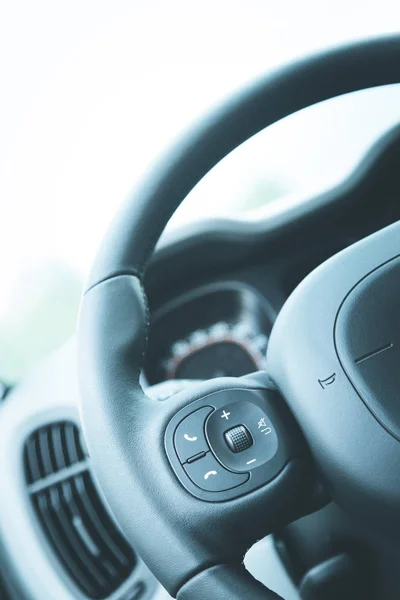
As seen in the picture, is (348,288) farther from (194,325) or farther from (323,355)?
(194,325)

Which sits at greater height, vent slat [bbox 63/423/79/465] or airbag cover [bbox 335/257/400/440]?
vent slat [bbox 63/423/79/465]

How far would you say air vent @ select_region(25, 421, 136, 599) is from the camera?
0.81 m

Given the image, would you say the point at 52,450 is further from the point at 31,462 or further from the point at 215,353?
the point at 215,353

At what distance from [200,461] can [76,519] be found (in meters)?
0.37

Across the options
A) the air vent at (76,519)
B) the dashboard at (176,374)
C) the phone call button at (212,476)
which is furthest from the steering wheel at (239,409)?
the air vent at (76,519)

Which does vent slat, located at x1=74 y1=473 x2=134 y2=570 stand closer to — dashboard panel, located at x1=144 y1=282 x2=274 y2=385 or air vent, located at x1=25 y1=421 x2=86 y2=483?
air vent, located at x1=25 y1=421 x2=86 y2=483

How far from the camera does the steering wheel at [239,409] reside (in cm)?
51

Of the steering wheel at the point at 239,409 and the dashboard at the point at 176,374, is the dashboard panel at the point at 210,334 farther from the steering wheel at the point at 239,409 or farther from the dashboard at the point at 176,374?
the steering wheel at the point at 239,409

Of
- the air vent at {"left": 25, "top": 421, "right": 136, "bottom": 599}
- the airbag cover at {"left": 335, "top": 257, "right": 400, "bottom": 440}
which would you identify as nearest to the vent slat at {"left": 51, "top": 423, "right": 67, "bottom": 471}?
the air vent at {"left": 25, "top": 421, "right": 136, "bottom": 599}

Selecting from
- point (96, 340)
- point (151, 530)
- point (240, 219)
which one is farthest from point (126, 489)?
point (240, 219)

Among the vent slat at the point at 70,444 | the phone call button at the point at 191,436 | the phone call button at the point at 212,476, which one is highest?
the vent slat at the point at 70,444

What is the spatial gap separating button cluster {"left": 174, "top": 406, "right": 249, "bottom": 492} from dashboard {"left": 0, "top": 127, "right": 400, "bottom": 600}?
0.79 ft

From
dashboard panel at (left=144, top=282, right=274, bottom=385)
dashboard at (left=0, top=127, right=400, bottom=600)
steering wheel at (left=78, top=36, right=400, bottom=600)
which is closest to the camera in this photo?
steering wheel at (left=78, top=36, right=400, bottom=600)

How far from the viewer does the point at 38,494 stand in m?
0.83
